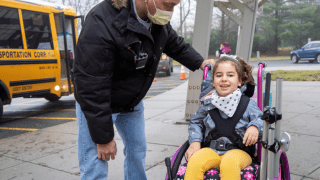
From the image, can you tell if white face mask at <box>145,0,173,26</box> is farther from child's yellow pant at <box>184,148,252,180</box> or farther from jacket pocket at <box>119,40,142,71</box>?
child's yellow pant at <box>184,148,252,180</box>

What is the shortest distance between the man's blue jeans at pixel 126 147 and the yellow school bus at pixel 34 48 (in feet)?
17.1

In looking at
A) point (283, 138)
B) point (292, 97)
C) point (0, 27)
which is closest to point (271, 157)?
point (283, 138)

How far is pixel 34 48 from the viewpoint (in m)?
7.43

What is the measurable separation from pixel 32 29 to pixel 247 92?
6556 mm

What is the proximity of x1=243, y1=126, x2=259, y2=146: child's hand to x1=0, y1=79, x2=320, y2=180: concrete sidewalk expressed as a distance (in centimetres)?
112

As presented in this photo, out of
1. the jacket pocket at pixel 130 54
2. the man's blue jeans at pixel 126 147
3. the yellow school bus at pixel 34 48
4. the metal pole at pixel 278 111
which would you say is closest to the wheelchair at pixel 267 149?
the metal pole at pixel 278 111

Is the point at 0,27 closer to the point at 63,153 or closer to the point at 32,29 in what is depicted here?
the point at 32,29

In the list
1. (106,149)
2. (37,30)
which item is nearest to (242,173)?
(106,149)

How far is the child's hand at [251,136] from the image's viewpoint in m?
2.07

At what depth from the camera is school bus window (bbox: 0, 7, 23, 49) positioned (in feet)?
22.0

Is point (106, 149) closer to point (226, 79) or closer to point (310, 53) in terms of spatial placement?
point (226, 79)

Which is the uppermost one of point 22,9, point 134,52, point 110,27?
point 22,9

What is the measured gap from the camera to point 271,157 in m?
1.37

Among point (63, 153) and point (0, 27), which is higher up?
point (0, 27)
